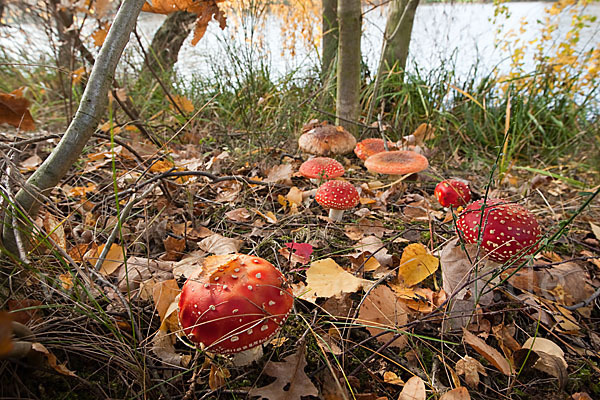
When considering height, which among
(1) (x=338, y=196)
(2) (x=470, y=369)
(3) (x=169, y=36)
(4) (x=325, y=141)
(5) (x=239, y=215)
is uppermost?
(3) (x=169, y=36)

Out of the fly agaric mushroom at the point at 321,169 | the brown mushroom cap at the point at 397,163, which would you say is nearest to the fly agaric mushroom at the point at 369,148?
the brown mushroom cap at the point at 397,163

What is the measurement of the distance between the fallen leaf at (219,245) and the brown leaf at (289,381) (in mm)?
556

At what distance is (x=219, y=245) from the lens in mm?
1520

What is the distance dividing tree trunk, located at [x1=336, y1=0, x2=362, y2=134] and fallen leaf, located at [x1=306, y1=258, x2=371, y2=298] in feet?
5.47

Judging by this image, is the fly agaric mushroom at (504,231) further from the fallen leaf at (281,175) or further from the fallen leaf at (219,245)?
the fallen leaf at (281,175)

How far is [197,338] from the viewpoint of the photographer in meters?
0.96

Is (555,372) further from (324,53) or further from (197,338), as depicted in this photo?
(324,53)

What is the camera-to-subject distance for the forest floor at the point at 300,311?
0.97 metres

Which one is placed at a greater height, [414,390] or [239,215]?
[239,215]

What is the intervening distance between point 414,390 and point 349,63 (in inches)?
91.0

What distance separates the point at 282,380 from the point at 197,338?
11.9 inches

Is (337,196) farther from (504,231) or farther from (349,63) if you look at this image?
(349,63)

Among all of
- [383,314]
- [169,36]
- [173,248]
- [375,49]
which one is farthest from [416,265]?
[169,36]

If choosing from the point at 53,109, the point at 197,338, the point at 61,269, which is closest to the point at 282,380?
the point at 197,338
